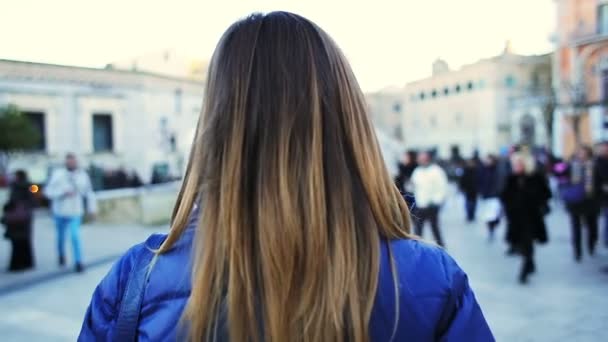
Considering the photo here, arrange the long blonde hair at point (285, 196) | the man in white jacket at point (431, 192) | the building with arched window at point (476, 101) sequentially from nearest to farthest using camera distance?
the long blonde hair at point (285, 196), the man in white jacket at point (431, 192), the building with arched window at point (476, 101)

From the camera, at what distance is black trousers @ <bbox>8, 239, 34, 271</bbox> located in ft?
24.5

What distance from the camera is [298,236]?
1.04 meters

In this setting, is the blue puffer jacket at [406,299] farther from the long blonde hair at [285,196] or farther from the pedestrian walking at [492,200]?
the pedestrian walking at [492,200]

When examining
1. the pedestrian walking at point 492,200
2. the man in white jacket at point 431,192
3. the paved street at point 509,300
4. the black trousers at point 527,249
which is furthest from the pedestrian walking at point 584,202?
the man in white jacket at point 431,192

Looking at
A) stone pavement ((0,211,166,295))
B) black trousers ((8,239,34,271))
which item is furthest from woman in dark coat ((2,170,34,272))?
stone pavement ((0,211,166,295))

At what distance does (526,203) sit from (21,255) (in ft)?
22.8

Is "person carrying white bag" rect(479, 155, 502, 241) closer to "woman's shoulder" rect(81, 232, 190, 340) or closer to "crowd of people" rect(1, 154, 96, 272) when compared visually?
"crowd of people" rect(1, 154, 96, 272)

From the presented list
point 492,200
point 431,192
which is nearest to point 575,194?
point 431,192

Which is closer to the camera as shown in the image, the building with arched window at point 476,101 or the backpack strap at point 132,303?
the backpack strap at point 132,303

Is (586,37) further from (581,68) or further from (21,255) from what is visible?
(21,255)

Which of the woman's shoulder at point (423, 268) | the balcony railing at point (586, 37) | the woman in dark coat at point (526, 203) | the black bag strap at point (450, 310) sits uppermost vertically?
the balcony railing at point (586, 37)

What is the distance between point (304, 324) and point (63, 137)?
3249cm

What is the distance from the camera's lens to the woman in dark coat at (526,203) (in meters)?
6.46

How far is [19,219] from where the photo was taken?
744cm
